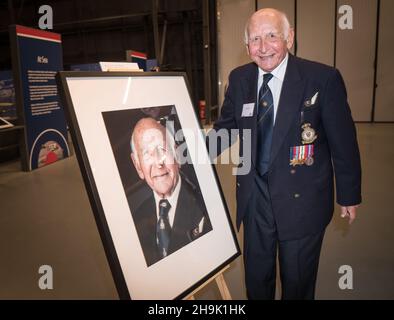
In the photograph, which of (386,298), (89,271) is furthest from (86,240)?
(386,298)

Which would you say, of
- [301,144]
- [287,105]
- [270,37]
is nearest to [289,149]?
[301,144]

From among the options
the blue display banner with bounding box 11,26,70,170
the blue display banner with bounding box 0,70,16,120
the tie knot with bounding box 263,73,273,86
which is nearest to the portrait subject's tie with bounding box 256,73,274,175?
the tie knot with bounding box 263,73,273,86

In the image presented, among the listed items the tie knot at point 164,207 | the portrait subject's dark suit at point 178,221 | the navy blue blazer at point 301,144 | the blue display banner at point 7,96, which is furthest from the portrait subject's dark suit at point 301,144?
the blue display banner at point 7,96

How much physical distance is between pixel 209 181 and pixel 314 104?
0.49m

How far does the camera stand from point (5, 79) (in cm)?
870

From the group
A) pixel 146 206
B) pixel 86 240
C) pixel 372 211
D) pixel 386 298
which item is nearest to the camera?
pixel 146 206

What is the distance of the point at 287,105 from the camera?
4.09 feet

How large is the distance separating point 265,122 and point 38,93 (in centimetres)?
478

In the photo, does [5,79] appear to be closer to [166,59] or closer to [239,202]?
[166,59]

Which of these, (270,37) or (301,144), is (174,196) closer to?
(301,144)

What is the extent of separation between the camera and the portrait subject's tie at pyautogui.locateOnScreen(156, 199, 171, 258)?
3.31 feet

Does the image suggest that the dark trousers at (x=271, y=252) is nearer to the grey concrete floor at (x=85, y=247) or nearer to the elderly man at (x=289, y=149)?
the elderly man at (x=289, y=149)

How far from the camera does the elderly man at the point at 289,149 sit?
4.04 feet

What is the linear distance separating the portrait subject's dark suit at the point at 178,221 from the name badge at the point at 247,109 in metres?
0.39
